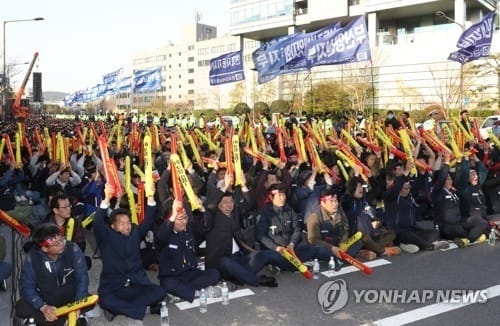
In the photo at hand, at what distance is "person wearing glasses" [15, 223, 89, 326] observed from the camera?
4629 millimetres

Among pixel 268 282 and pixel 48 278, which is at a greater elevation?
pixel 48 278

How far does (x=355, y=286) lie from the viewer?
20.1 ft

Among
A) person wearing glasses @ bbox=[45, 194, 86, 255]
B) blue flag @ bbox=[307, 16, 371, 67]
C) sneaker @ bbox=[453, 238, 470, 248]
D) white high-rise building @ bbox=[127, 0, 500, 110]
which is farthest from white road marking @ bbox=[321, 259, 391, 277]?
white high-rise building @ bbox=[127, 0, 500, 110]

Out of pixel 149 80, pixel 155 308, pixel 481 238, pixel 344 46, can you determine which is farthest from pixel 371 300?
pixel 149 80

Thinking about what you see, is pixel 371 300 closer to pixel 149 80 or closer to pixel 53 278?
pixel 53 278

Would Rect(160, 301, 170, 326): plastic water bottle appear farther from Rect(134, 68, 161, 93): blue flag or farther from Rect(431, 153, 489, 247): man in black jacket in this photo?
Rect(134, 68, 161, 93): blue flag

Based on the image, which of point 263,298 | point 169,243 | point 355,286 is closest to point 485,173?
point 355,286

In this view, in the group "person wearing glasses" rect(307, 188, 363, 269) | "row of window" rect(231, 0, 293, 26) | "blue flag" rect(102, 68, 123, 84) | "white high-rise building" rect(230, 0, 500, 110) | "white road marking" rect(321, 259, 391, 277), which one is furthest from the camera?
"row of window" rect(231, 0, 293, 26)

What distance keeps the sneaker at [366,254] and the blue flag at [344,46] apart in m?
8.67

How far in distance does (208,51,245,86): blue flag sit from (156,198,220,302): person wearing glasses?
14.5 meters

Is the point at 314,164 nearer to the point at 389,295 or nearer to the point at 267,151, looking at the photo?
the point at 267,151

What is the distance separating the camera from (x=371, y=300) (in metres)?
5.70

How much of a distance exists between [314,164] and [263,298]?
3.32 metres

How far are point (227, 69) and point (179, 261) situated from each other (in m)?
15.3
